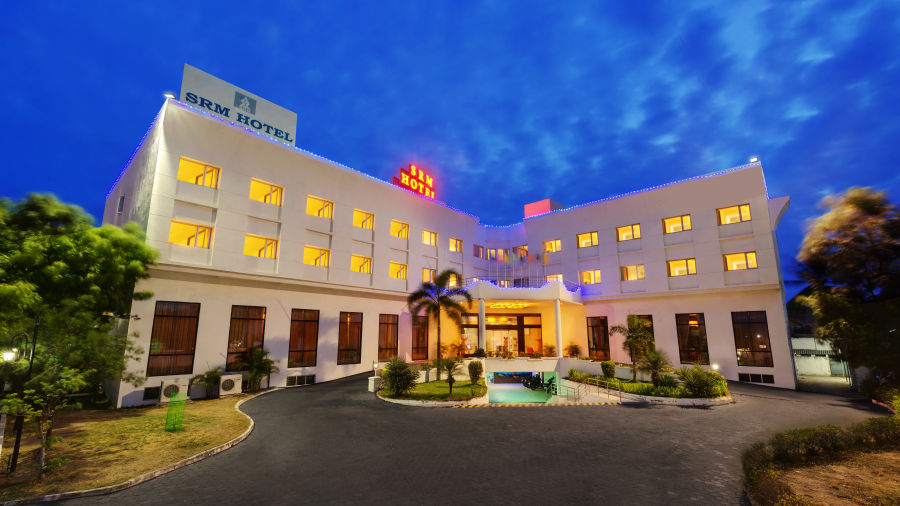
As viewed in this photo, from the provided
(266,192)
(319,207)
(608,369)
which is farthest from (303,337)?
(608,369)

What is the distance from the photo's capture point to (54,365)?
1104 cm

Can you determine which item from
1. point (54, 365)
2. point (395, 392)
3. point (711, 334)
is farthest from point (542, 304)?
point (54, 365)

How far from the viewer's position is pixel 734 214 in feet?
103

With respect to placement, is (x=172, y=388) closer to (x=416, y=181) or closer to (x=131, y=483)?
(x=131, y=483)

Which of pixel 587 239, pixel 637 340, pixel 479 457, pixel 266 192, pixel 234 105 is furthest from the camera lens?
pixel 587 239

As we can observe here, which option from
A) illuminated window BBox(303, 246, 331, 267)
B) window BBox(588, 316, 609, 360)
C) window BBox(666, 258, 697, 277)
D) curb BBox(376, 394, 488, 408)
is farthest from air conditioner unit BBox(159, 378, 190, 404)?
window BBox(666, 258, 697, 277)

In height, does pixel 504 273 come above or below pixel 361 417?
above

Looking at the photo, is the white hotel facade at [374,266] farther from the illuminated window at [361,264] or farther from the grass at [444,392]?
the grass at [444,392]

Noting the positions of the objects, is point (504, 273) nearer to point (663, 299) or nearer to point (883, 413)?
point (663, 299)

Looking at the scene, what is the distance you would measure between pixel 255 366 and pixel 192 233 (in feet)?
31.6

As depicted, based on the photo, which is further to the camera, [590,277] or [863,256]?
[590,277]

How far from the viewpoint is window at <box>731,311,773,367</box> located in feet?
94.9

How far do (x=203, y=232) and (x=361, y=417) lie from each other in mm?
16663

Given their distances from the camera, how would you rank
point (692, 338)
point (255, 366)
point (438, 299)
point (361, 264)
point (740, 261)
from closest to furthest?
point (255, 366), point (740, 261), point (438, 299), point (692, 338), point (361, 264)
